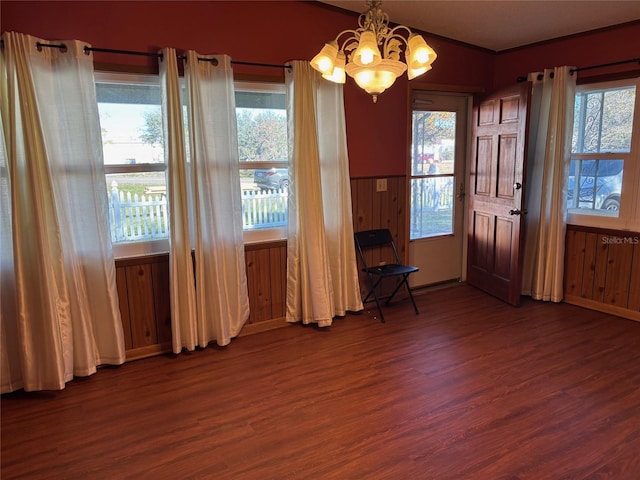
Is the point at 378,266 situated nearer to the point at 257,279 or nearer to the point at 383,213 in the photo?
the point at 383,213

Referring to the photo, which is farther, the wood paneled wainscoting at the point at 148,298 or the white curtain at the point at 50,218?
the wood paneled wainscoting at the point at 148,298

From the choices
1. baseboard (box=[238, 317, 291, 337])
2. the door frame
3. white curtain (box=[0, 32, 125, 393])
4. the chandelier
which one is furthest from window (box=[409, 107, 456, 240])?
white curtain (box=[0, 32, 125, 393])

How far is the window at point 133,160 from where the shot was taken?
300 centimetres

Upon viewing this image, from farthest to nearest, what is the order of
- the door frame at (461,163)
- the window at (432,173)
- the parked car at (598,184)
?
the window at (432,173), the door frame at (461,163), the parked car at (598,184)

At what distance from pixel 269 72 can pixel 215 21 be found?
0.50m

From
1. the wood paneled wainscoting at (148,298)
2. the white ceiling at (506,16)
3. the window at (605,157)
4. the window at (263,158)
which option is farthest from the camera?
the window at (605,157)

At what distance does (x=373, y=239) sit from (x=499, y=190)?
49.9 inches

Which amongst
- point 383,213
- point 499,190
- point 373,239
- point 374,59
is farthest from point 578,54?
point 374,59

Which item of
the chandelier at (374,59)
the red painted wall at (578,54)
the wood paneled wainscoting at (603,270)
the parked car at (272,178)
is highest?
the red painted wall at (578,54)

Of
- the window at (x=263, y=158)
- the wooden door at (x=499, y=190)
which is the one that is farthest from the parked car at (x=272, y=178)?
the wooden door at (x=499, y=190)

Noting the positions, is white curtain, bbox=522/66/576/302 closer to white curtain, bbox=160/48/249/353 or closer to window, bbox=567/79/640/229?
window, bbox=567/79/640/229

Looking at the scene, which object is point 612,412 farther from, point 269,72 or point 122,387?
point 269,72

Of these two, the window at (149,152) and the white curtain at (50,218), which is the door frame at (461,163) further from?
the white curtain at (50,218)

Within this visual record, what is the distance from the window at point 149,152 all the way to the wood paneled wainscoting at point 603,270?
2737 millimetres
